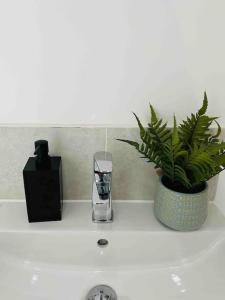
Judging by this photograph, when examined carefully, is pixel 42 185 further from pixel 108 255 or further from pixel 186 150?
pixel 186 150

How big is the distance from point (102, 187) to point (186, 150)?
0.66 feet

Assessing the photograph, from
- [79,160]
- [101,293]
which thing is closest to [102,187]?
[79,160]

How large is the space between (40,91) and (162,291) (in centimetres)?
51

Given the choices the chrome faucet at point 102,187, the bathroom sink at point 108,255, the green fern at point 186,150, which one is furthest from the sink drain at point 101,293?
the green fern at point 186,150

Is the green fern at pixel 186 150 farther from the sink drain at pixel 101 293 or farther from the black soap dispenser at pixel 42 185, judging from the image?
the sink drain at pixel 101 293

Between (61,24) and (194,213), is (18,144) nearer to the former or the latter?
(61,24)

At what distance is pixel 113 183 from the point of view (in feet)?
2.36

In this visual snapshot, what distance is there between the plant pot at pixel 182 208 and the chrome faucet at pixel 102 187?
12cm

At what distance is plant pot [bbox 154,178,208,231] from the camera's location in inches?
23.6

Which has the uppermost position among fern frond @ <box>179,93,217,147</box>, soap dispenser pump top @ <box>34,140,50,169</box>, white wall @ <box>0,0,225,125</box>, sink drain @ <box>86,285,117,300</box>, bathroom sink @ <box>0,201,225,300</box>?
white wall @ <box>0,0,225,125</box>

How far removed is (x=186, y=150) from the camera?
60 cm

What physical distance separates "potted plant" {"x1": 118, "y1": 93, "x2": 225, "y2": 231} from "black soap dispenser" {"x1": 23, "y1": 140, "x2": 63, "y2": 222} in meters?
0.18

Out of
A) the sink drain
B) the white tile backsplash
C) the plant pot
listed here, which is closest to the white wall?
the white tile backsplash

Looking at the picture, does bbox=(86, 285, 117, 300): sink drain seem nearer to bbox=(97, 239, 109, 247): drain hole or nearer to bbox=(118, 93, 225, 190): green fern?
bbox=(97, 239, 109, 247): drain hole
